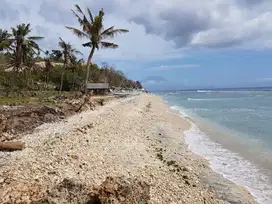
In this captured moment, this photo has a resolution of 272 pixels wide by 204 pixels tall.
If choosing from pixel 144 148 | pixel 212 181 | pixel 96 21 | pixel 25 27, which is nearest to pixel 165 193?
pixel 212 181

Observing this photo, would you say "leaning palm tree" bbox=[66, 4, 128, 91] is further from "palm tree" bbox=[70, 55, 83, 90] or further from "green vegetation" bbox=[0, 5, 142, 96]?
"palm tree" bbox=[70, 55, 83, 90]

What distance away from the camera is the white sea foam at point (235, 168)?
27.5 feet

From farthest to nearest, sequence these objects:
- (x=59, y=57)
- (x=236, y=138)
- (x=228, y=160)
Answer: (x=59, y=57)
(x=236, y=138)
(x=228, y=160)

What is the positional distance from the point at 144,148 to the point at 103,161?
3148 millimetres

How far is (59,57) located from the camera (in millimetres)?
46531

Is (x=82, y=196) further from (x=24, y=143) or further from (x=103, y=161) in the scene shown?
(x=24, y=143)

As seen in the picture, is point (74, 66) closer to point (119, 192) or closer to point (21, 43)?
point (21, 43)

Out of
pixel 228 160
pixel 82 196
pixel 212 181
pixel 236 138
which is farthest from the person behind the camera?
pixel 236 138

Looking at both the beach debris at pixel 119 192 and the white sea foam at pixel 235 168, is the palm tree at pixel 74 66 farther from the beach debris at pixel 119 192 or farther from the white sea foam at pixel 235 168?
the beach debris at pixel 119 192

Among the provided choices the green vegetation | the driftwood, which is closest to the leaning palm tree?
the green vegetation

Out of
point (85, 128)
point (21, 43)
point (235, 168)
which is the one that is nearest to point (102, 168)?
point (235, 168)

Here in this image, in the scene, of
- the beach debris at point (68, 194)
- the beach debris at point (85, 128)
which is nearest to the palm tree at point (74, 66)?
the beach debris at point (85, 128)

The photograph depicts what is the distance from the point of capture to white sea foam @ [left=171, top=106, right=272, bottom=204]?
27.5ft

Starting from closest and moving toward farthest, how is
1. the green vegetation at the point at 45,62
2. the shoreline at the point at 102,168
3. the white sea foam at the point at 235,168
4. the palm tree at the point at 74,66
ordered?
the shoreline at the point at 102,168
the white sea foam at the point at 235,168
the green vegetation at the point at 45,62
the palm tree at the point at 74,66
